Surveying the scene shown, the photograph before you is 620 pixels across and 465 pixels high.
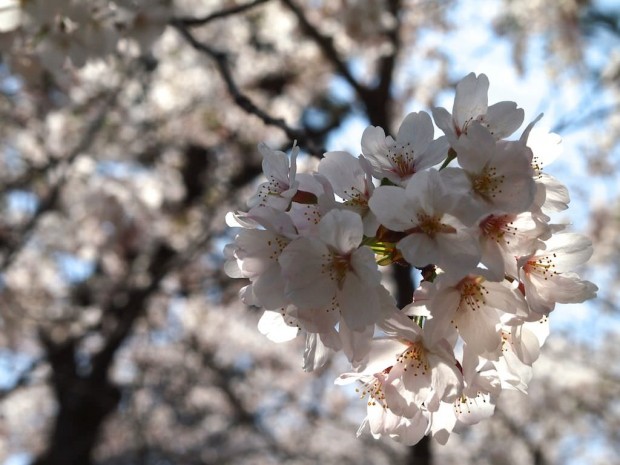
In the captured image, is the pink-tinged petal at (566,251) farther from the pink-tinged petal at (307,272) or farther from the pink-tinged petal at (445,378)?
the pink-tinged petal at (307,272)

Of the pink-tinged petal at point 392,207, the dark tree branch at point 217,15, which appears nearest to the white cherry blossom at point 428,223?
the pink-tinged petal at point 392,207

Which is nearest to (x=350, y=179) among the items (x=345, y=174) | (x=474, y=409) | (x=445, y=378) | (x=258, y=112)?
(x=345, y=174)

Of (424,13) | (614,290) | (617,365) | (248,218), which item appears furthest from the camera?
(614,290)

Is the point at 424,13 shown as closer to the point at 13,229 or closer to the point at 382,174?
the point at 13,229

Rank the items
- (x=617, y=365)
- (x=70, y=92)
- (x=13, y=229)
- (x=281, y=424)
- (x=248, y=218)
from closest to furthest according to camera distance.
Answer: (x=248, y=218), (x=13, y=229), (x=70, y=92), (x=617, y=365), (x=281, y=424)

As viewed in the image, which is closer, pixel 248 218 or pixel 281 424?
pixel 248 218

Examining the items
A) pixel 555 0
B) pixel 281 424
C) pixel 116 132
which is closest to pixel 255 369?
pixel 281 424

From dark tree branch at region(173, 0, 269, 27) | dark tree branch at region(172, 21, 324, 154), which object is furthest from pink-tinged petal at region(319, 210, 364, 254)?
dark tree branch at region(173, 0, 269, 27)

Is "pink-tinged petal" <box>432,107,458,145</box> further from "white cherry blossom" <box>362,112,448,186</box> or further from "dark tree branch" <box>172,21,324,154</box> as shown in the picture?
"dark tree branch" <box>172,21,324,154</box>
